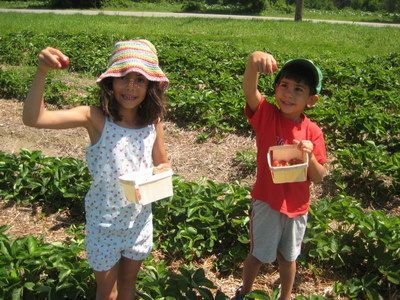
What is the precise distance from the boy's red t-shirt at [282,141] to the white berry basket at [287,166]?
0.52 feet

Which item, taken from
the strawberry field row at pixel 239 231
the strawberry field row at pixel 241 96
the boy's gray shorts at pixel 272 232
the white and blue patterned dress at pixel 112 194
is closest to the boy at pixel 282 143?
the boy's gray shorts at pixel 272 232

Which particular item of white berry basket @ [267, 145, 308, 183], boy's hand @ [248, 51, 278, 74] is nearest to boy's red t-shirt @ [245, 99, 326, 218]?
white berry basket @ [267, 145, 308, 183]

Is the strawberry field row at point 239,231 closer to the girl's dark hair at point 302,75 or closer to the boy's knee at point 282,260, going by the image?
the boy's knee at point 282,260

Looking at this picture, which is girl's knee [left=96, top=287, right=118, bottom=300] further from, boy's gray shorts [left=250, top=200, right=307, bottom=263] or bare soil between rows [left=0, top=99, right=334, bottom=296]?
bare soil between rows [left=0, top=99, right=334, bottom=296]

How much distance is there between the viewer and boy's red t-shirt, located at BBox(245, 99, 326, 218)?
98.6 inches

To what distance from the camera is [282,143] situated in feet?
8.23

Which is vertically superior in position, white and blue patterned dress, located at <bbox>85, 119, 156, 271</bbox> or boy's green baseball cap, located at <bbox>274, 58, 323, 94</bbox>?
boy's green baseball cap, located at <bbox>274, 58, 323, 94</bbox>

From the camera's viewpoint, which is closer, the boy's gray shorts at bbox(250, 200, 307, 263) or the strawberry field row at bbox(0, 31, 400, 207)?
the boy's gray shorts at bbox(250, 200, 307, 263)

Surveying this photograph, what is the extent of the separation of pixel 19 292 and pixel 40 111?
3.85ft

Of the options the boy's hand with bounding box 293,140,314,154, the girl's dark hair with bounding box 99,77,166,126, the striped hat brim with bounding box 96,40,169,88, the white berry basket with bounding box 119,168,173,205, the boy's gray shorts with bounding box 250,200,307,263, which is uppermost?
the striped hat brim with bounding box 96,40,169,88

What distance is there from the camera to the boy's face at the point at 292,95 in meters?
2.45

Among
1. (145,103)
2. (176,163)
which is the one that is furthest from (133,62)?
(176,163)

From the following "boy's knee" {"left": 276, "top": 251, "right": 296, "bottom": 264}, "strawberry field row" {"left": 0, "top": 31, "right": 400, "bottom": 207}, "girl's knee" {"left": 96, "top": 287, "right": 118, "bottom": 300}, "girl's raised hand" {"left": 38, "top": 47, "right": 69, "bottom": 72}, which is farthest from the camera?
"strawberry field row" {"left": 0, "top": 31, "right": 400, "bottom": 207}

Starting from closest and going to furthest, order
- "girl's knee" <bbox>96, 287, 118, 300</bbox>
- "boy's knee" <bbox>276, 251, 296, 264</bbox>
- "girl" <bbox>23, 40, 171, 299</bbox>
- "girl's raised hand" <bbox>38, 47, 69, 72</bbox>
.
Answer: "girl's raised hand" <bbox>38, 47, 69, 72</bbox>
"girl" <bbox>23, 40, 171, 299</bbox>
"girl's knee" <bbox>96, 287, 118, 300</bbox>
"boy's knee" <bbox>276, 251, 296, 264</bbox>
